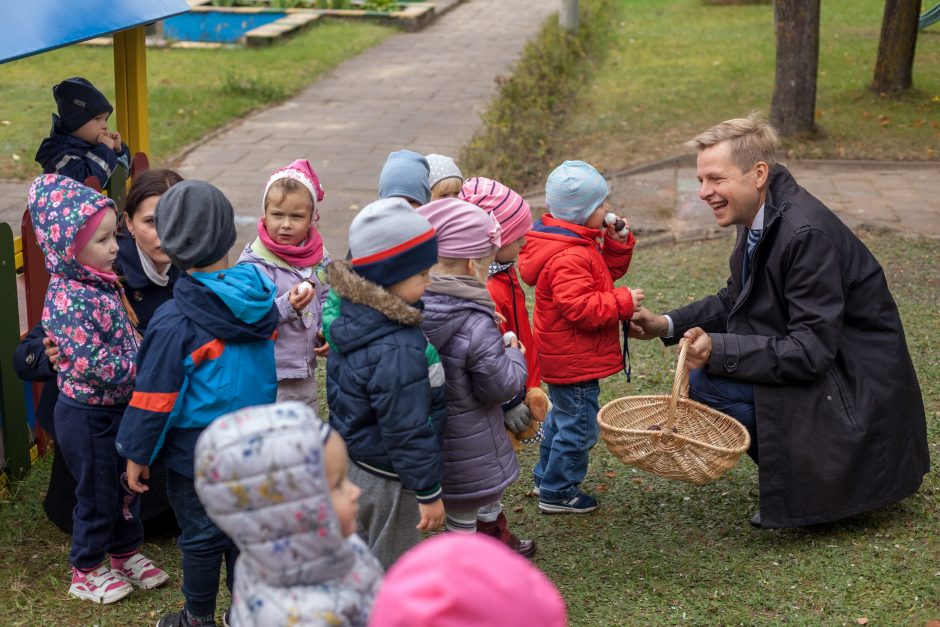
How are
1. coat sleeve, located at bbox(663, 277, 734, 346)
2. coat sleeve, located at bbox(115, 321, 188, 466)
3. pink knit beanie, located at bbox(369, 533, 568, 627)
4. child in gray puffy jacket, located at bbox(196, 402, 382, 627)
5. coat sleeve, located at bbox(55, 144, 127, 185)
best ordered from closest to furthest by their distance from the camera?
pink knit beanie, located at bbox(369, 533, 568, 627) < child in gray puffy jacket, located at bbox(196, 402, 382, 627) < coat sleeve, located at bbox(115, 321, 188, 466) < coat sleeve, located at bbox(663, 277, 734, 346) < coat sleeve, located at bbox(55, 144, 127, 185)

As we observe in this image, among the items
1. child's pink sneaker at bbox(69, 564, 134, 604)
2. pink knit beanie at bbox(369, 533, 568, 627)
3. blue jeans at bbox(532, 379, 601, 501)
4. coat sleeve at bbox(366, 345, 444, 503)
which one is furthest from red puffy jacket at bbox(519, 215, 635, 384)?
pink knit beanie at bbox(369, 533, 568, 627)

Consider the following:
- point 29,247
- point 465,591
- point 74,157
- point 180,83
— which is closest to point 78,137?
point 74,157

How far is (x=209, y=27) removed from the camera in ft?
60.4

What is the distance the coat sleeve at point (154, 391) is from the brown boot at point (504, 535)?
1.29m

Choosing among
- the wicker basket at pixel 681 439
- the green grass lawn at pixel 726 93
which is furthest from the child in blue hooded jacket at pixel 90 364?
the green grass lawn at pixel 726 93

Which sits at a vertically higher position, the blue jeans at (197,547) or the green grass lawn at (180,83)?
the blue jeans at (197,547)

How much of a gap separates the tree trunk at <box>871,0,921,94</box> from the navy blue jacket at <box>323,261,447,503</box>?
10.7 m

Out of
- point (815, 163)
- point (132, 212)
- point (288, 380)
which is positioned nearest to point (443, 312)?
point (288, 380)

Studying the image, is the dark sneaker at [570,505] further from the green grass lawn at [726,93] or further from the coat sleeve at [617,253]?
the green grass lawn at [726,93]

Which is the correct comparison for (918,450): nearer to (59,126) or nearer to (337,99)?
(59,126)

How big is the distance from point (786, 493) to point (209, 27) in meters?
16.4

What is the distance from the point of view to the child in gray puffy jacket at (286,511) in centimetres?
215

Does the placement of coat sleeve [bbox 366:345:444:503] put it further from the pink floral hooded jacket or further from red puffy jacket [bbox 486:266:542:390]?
the pink floral hooded jacket

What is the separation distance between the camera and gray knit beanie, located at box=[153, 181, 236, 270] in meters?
3.30
